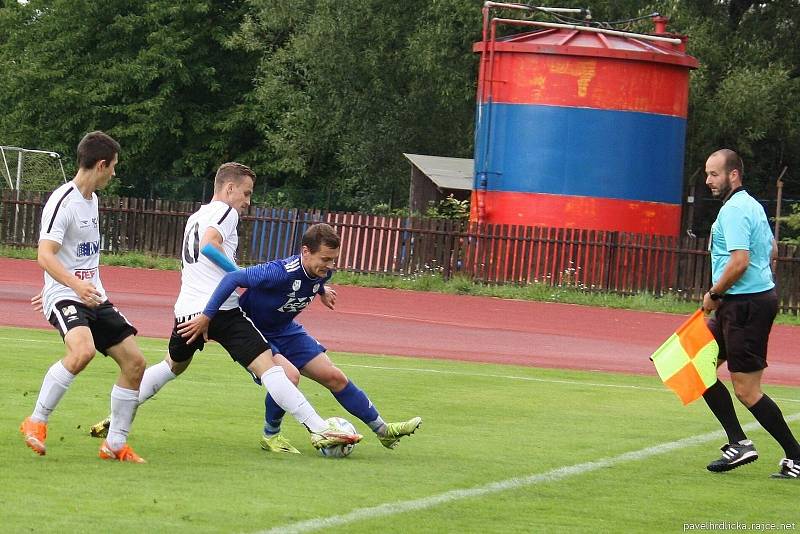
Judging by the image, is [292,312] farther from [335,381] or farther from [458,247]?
[458,247]

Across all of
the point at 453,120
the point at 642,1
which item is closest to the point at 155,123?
the point at 453,120

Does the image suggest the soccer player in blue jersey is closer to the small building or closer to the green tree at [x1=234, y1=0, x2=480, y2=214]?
the small building

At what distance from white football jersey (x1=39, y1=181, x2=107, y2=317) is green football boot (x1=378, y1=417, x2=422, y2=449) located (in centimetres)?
200

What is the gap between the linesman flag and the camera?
8.54m

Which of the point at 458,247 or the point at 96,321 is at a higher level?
the point at 458,247

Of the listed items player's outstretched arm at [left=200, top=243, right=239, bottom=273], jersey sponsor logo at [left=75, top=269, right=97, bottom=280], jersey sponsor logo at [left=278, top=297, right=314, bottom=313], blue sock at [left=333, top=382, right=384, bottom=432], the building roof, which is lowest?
blue sock at [left=333, top=382, right=384, bottom=432]

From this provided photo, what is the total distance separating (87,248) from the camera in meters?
7.92

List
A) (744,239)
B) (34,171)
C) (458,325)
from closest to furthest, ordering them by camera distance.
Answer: (744,239) → (458,325) → (34,171)

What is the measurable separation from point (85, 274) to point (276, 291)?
1.15 metres

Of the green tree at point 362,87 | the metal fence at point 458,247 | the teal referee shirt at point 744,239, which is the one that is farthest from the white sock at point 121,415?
the green tree at point 362,87

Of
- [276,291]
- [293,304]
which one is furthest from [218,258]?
[293,304]

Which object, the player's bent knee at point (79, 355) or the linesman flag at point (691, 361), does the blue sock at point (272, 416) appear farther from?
the linesman flag at point (691, 361)

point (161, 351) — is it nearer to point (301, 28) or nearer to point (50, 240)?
point (50, 240)

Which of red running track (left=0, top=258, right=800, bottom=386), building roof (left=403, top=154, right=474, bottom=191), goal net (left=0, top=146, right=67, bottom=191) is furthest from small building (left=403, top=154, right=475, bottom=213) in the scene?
goal net (left=0, top=146, right=67, bottom=191)
